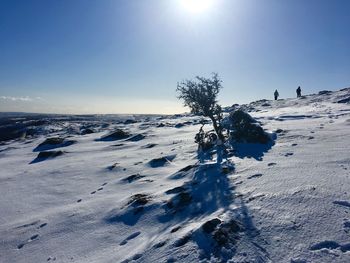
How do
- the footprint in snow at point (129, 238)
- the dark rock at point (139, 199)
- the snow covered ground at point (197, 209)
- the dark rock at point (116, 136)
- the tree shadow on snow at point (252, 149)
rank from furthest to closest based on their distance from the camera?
the dark rock at point (116, 136)
the tree shadow on snow at point (252, 149)
the dark rock at point (139, 199)
the footprint in snow at point (129, 238)
the snow covered ground at point (197, 209)

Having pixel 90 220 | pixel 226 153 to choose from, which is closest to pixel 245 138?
pixel 226 153

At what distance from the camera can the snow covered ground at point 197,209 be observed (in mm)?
8477

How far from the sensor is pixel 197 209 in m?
12.2

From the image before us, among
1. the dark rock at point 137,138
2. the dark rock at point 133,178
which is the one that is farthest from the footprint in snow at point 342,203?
the dark rock at point 137,138

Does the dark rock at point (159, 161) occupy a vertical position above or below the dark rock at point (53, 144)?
above

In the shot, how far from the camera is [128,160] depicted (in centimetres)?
2702

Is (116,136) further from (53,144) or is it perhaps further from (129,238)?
(129,238)

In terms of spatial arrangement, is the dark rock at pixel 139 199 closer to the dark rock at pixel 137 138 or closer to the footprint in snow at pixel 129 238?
the footprint in snow at pixel 129 238

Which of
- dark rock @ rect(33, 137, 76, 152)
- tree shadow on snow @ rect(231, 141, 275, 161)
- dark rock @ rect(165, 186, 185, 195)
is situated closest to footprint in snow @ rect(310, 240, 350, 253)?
dark rock @ rect(165, 186, 185, 195)

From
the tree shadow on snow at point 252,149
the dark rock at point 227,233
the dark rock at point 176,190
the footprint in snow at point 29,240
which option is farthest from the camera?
the tree shadow on snow at point 252,149

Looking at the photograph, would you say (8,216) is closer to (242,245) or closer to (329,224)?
(242,245)

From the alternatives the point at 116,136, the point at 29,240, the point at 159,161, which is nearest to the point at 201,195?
the point at 29,240

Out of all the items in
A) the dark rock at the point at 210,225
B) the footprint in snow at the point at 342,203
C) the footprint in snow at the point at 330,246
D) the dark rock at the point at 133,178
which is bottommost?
the dark rock at the point at 133,178

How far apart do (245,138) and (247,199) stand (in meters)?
11.8
